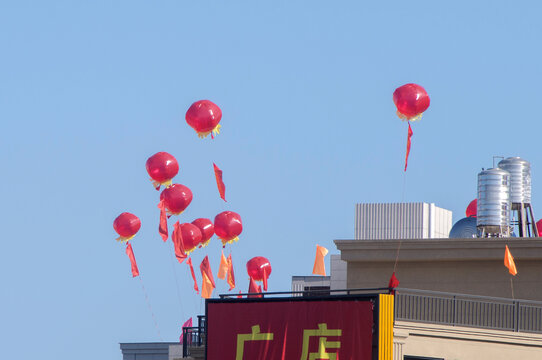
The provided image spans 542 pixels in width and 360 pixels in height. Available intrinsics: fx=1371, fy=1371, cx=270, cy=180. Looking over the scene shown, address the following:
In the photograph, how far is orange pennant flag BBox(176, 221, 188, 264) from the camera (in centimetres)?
4959

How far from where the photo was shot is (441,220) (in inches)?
2040

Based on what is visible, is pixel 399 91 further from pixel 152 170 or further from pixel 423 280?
pixel 152 170

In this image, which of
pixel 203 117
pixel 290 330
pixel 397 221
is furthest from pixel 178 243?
pixel 290 330

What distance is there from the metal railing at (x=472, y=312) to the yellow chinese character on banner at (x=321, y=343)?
5.93 ft

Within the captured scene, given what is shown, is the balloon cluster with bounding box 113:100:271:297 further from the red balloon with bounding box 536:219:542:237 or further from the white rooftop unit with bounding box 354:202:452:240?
the red balloon with bounding box 536:219:542:237

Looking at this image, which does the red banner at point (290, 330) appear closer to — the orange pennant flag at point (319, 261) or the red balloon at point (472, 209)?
the orange pennant flag at point (319, 261)

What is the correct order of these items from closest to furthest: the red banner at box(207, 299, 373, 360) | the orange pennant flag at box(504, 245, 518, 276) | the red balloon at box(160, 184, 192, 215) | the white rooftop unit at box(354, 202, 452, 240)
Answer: the red banner at box(207, 299, 373, 360)
the orange pennant flag at box(504, 245, 518, 276)
the red balloon at box(160, 184, 192, 215)
the white rooftop unit at box(354, 202, 452, 240)

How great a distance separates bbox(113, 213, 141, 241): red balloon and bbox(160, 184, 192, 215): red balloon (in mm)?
1366

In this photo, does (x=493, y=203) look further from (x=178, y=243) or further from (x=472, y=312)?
(x=178, y=243)

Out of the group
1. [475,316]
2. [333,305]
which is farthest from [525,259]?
[333,305]

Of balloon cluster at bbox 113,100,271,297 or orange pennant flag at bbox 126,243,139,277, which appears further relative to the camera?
orange pennant flag at bbox 126,243,139,277

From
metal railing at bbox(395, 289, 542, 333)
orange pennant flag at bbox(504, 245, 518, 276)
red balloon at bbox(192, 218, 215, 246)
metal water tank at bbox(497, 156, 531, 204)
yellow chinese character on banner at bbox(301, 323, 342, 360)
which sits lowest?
yellow chinese character on banner at bbox(301, 323, 342, 360)

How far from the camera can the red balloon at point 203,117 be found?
1758 inches

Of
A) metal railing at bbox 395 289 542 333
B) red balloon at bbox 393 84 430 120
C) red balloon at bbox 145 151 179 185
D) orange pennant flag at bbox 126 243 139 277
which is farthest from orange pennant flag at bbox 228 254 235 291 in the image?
metal railing at bbox 395 289 542 333
